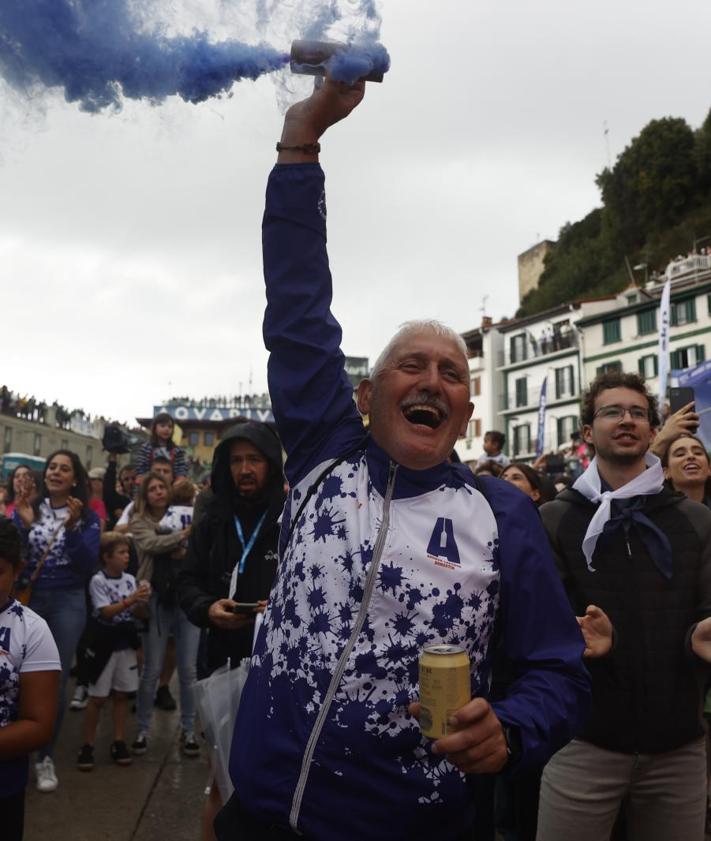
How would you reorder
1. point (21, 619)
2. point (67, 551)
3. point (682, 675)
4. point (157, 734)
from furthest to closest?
point (157, 734) → point (67, 551) → point (21, 619) → point (682, 675)

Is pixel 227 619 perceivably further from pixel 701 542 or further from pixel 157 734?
pixel 157 734

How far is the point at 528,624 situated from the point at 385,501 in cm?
44

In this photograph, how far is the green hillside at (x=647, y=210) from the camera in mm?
47344

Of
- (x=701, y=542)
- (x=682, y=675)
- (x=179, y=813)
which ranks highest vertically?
(x=701, y=542)

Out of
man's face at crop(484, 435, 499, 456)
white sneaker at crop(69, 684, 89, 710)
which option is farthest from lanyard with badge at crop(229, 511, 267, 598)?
man's face at crop(484, 435, 499, 456)

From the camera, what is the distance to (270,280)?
1945mm

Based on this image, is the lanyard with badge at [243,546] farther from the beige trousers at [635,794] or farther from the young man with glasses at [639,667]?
the beige trousers at [635,794]

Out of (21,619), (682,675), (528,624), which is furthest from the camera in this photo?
(21,619)

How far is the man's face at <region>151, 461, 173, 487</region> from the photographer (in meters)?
6.51

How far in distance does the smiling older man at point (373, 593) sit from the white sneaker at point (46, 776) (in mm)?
3366

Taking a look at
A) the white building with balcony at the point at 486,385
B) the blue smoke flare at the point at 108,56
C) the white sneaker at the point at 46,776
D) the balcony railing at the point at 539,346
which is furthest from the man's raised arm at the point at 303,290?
the white building with balcony at the point at 486,385

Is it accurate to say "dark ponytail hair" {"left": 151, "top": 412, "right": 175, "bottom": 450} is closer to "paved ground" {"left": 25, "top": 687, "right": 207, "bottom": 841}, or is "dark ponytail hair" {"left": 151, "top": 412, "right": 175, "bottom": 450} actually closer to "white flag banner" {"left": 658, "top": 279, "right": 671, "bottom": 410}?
"paved ground" {"left": 25, "top": 687, "right": 207, "bottom": 841}

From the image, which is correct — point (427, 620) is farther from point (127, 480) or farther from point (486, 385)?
point (486, 385)

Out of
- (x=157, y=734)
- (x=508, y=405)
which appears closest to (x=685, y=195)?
(x=508, y=405)
